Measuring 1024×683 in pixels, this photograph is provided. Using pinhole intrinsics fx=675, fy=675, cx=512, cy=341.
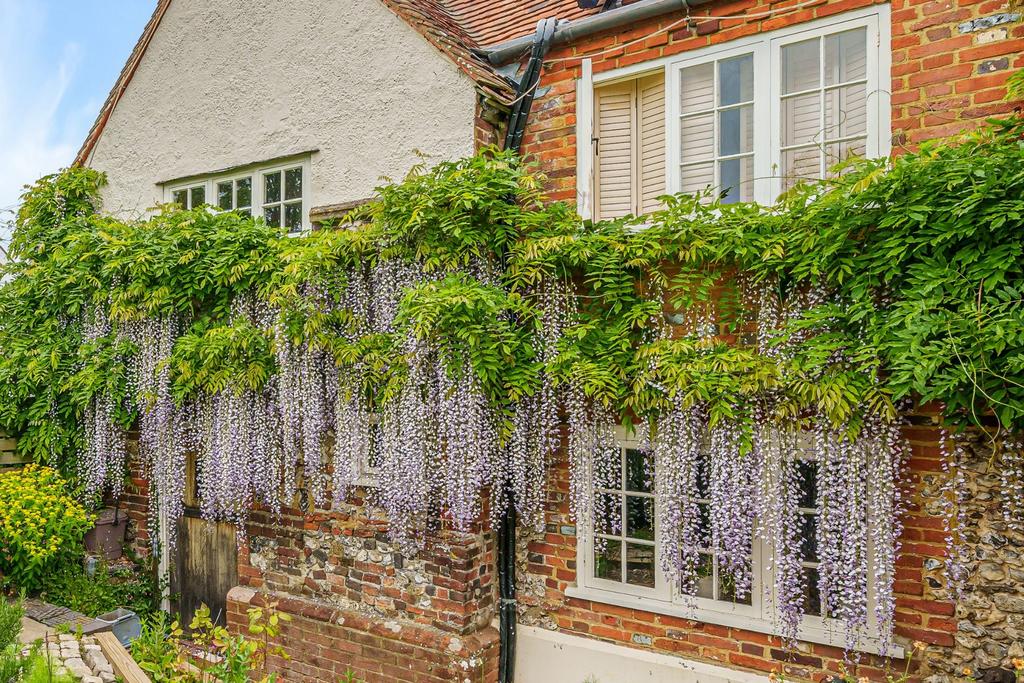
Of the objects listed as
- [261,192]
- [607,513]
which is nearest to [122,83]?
A: [261,192]

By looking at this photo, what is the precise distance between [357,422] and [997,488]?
4273mm

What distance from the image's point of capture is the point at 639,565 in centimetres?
498

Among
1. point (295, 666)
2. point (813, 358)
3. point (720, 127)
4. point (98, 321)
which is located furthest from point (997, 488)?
point (98, 321)

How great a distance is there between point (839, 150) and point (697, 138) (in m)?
0.95

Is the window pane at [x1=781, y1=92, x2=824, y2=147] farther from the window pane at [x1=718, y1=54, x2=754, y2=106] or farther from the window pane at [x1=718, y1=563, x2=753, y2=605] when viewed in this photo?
the window pane at [x1=718, y1=563, x2=753, y2=605]

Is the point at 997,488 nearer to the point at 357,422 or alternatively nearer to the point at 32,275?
the point at 357,422

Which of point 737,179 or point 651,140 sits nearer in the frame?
point 737,179

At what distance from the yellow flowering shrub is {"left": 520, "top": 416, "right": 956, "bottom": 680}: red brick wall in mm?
4674

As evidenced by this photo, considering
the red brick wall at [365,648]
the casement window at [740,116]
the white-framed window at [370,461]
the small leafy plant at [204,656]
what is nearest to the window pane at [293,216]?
the white-framed window at [370,461]

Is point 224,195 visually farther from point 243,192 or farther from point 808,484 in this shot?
point 808,484

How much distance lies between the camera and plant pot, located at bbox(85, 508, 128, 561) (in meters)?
7.31

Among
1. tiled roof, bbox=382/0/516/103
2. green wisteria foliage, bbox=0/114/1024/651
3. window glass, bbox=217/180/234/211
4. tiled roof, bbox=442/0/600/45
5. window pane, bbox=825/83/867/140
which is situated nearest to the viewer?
green wisteria foliage, bbox=0/114/1024/651

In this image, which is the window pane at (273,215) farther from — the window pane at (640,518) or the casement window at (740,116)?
the window pane at (640,518)

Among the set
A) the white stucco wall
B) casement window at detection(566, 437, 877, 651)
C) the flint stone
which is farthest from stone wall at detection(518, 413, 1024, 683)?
the white stucco wall
